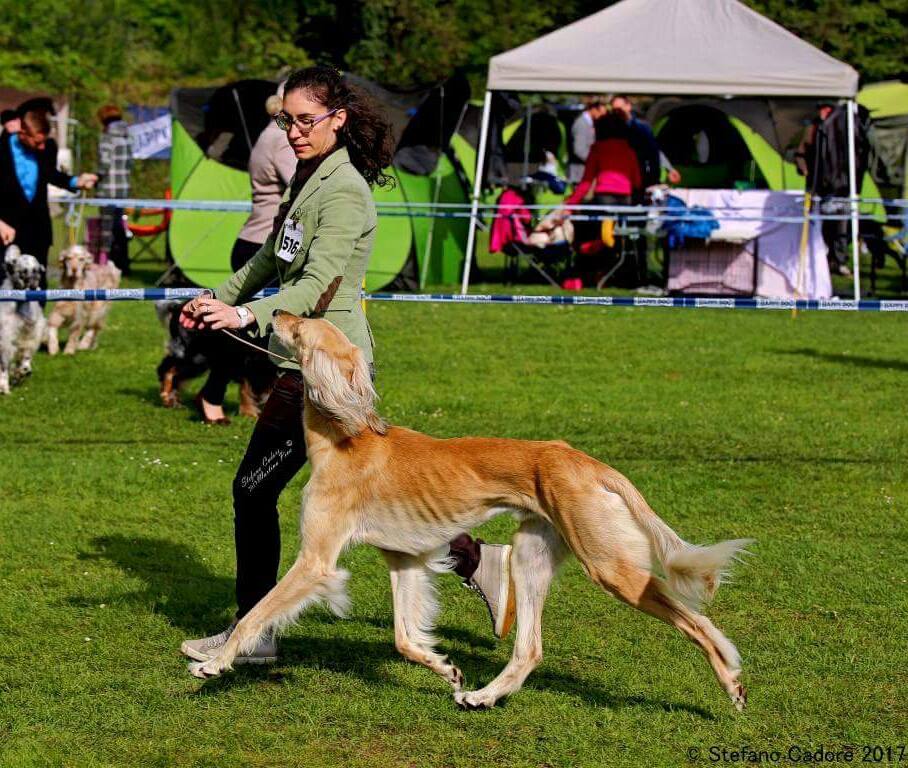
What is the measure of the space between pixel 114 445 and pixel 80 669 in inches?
150

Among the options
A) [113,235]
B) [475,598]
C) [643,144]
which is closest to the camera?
[475,598]

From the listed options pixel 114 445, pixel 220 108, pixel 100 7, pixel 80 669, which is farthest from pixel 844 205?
pixel 100 7

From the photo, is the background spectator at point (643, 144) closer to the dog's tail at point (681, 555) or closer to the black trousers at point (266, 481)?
the black trousers at point (266, 481)

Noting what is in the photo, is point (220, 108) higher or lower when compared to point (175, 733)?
higher

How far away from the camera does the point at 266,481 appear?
4441 mm

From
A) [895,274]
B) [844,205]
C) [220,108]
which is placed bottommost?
[895,274]

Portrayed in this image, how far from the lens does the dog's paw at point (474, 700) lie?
168 inches

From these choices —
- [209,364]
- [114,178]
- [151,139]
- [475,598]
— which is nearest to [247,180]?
[114,178]

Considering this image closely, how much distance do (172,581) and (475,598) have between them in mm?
1286

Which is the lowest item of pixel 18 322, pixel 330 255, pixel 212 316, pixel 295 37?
pixel 18 322

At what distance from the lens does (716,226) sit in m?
15.7

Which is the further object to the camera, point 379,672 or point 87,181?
point 87,181

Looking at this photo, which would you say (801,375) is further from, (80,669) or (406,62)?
(406,62)

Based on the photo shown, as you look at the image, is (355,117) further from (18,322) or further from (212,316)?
(18,322)
